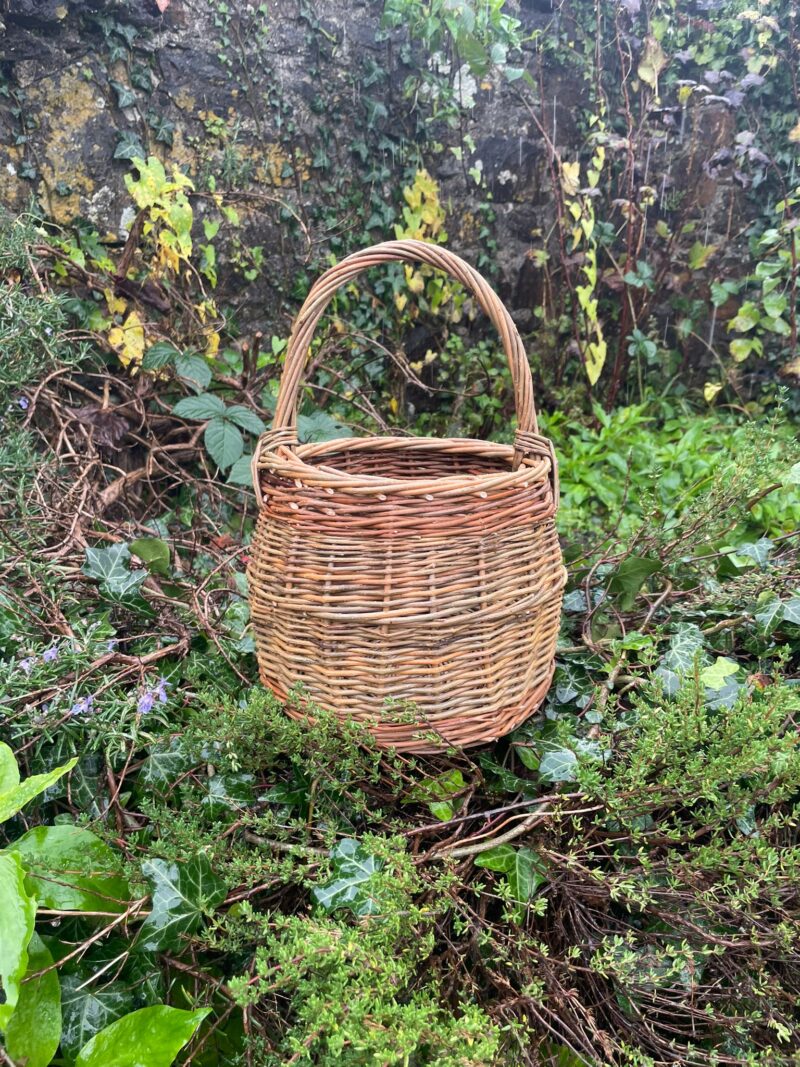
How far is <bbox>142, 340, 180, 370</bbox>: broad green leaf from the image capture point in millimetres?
2072

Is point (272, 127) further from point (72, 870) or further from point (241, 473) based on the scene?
point (72, 870)

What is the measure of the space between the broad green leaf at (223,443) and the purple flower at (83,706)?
0.95 m

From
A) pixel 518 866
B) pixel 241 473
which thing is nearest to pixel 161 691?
pixel 518 866

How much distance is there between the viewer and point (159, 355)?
208 cm

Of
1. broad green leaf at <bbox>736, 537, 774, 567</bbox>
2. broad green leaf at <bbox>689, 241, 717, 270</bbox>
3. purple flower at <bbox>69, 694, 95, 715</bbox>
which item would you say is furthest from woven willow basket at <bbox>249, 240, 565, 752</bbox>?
broad green leaf at <bbox>689, 241, 717, 270</bbox>

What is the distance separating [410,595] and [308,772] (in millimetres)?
280

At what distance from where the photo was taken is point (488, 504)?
3.17ft

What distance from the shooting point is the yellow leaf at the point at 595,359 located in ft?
9.91

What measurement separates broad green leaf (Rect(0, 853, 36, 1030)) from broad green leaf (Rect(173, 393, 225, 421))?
1.42 m

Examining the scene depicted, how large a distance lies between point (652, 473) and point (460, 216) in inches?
82.3

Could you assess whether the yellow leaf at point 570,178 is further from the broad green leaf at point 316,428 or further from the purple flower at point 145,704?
the purple flower at point 145,704

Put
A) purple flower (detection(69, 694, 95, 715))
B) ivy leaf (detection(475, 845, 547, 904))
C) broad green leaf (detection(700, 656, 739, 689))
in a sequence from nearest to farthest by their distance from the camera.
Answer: ivy leaf (detection(475, 845, 547, 904))
purple flower (detection(69, 694, 95, 715))
broad green leaf (detection(700, 656, 739, 689))

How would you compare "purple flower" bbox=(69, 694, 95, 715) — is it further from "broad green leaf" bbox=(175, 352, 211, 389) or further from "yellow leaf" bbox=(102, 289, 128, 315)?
"yellow leaf" bbox=(102, 289, 128, 315)

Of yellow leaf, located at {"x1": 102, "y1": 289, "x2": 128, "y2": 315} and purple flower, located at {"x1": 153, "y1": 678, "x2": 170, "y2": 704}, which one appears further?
yellow leaf, located at {"x1": 102, "y1": 289, "x2": 128, "y2": 315}
